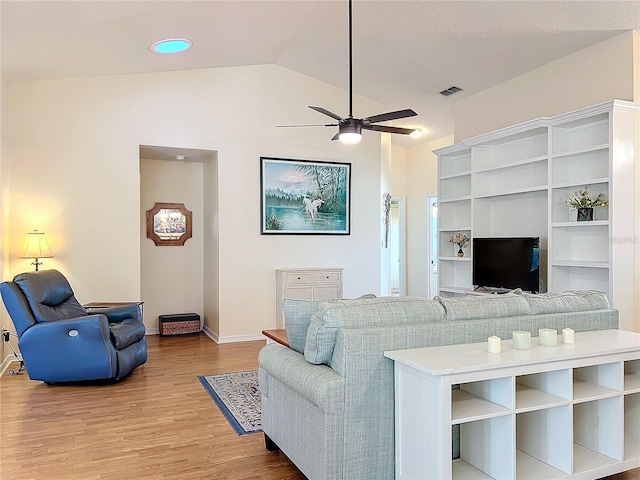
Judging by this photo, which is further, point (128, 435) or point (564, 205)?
point (564, 205)

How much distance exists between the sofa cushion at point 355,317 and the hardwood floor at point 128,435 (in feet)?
2.63

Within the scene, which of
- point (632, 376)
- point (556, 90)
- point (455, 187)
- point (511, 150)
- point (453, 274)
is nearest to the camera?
point (632, 376)

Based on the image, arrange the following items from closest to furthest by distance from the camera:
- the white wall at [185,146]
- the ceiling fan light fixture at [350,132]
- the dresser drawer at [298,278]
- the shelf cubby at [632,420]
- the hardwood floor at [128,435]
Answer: the shelf cubby at [632,420], the hardwood floor at [128,435], the ceiling fan light fixture at [350,132], the white wall at [185,146], the dresser drawer at [298,278]

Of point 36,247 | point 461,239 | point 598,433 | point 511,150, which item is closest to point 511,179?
point 511,150

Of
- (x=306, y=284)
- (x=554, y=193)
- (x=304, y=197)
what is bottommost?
(x=306, y=284)

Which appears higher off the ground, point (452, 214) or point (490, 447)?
point (452, 214)

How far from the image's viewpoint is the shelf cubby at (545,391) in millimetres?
2246

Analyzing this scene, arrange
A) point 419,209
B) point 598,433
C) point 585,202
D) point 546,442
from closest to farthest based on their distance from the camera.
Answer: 1. point 546,442
2. point 598,433
3. point 585,202
4. point 419,209

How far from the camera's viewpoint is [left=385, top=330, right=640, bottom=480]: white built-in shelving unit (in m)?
2.05

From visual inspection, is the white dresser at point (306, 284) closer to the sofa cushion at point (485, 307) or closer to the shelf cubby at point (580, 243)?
the shelf cubby at point (580, 243)

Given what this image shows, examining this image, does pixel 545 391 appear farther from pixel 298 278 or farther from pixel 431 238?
pixel 431 238

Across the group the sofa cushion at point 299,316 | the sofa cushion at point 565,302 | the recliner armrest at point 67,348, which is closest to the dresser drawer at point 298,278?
the recliner armrest at point 67,348

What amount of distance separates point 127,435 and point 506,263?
151 inches

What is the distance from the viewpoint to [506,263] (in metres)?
5.16
